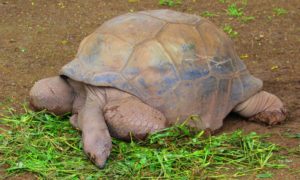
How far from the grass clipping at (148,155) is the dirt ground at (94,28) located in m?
0.19

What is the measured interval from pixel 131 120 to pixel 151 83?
0.33m

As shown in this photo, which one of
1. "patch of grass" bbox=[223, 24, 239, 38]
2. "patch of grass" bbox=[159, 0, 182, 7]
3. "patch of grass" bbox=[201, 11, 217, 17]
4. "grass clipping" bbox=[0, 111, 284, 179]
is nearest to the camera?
"grass clipping" bbox=[0, 111, 284, 179]

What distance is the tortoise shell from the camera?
13.2 feet

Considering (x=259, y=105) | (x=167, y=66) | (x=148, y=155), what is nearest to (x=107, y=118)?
(x=148, y=155)

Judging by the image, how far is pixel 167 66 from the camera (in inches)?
160

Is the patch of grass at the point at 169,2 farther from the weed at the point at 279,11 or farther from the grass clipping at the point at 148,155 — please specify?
the grass clipping at the point at 148,155

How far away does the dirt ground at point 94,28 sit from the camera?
4.76 metres

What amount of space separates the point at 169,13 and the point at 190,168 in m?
1.46

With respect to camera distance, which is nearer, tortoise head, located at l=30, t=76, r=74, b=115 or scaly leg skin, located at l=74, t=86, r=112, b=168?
scaly leg skin, located at l=74, t=86, r=112, b=168

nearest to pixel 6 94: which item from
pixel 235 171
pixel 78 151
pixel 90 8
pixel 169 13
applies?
pixel 78 151

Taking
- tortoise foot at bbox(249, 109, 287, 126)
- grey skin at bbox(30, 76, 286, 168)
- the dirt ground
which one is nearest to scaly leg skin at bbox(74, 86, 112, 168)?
grey skin at bbox(30, 76, 286, 168)

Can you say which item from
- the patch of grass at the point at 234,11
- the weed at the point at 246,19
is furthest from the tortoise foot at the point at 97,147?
the patch of grass at the point at 234,11

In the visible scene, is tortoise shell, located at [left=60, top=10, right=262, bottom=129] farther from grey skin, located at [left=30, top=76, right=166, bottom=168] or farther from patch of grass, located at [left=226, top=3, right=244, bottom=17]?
patch of grass, located at [left=226, top=3, right=244, bottom=17]

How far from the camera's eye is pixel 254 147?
3830 millimetres
